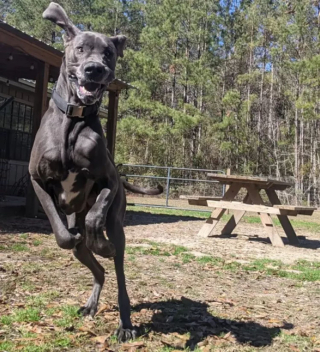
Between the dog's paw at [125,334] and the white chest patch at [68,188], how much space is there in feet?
3.16

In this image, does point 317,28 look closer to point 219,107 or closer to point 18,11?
point 219,107

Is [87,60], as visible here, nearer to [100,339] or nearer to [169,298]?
[100,339]

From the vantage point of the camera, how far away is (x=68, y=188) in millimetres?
3145

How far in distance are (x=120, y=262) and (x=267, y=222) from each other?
5.84 meters

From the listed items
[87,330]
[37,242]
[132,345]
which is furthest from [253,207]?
[132,345]

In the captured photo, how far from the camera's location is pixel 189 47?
95.0 feet

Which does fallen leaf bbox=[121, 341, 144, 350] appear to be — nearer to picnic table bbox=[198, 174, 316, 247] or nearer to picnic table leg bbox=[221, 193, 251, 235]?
picnic table bbox=[198, 174, 316, 247]

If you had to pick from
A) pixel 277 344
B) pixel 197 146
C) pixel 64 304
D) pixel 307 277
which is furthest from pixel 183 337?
pixel 197 146

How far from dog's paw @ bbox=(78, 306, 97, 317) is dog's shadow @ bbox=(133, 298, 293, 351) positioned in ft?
1.38

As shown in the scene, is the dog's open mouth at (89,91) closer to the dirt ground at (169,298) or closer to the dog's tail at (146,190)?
the dog's tail at (146,190)

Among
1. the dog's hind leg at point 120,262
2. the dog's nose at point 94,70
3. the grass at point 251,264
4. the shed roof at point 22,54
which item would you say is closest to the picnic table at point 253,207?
the grass at point 251,264

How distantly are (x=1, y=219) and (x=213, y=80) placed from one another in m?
20.9

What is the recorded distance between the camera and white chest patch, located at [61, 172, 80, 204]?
3068 millimetres

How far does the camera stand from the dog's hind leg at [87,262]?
3588 mm
